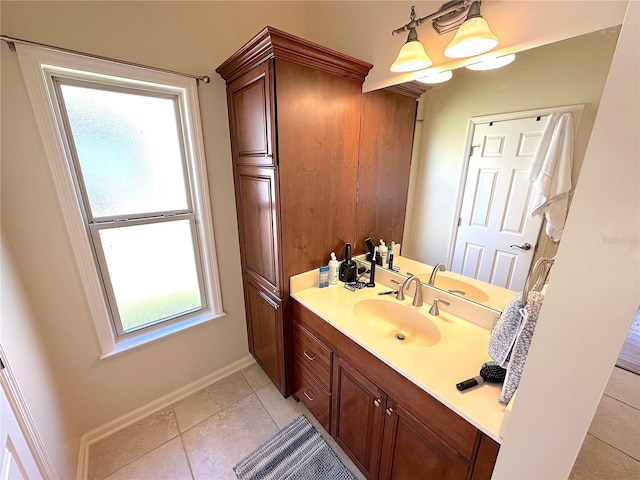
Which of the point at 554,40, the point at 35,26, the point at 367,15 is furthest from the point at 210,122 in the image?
the point at 554,40

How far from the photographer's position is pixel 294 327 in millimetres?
1589

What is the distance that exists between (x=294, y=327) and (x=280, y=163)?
983 mm

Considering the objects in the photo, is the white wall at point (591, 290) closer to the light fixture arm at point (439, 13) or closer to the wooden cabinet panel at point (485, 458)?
the wooden cabinet panel at point (485, 458)

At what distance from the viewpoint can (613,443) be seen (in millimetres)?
979

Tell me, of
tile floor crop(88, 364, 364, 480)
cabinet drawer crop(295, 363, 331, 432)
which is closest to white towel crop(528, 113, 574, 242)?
cabinet drawer crop(295, 363, 331, 432)

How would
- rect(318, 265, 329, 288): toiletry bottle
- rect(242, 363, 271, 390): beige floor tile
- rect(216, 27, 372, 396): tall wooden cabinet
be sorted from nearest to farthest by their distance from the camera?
rect(216, 27, 372, 396): tall wooden cabinet → rect(318, 265, 329, 288): toiletry bottle → rect(242, 363, 271, 390): beige floor tile

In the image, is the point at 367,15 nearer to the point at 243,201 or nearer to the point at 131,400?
the point at 243,201

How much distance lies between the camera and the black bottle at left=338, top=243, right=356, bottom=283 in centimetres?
163

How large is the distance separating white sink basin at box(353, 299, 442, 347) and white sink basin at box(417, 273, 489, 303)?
0.66 feet

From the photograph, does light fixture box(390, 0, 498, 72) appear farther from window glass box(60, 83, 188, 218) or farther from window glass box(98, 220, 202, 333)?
window glass box(98, 220, 202, 333)

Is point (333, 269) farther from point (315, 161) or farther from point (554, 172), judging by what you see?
point (554, 172)

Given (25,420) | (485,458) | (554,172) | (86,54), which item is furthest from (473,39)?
(25,420)

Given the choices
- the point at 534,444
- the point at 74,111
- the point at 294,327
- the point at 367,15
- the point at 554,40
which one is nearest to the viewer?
the point at 534,444

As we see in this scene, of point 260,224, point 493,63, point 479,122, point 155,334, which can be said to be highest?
point 493,63
